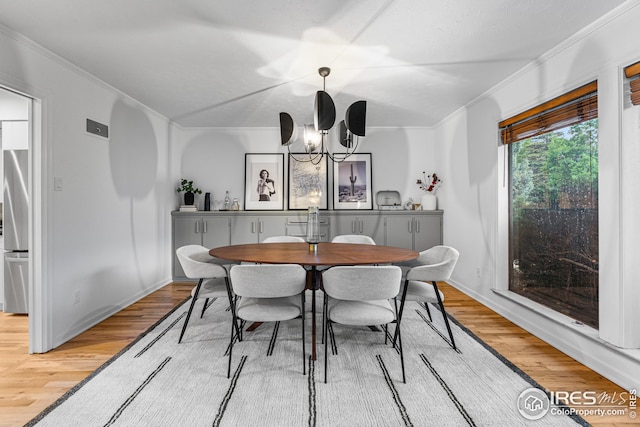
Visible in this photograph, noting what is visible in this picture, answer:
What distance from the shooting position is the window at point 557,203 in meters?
2.38

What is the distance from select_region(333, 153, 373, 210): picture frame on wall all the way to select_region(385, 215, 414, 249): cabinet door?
0.51m

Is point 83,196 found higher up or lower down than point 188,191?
lower down

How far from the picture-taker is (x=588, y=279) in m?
2.42

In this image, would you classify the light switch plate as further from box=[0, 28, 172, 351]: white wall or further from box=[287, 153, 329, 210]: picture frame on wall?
box=[287, 153, 329, 210]: picture frame on wall

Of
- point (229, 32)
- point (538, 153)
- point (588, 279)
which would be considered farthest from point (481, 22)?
point (588, 279)

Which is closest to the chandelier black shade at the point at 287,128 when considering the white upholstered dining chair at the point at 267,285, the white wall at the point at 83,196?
the white upholstered dining chair at the point at 267,285

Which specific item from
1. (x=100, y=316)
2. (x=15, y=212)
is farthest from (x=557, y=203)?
(x=15, y=212)

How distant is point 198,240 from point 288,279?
3120mm

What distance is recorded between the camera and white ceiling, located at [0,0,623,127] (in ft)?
6.51

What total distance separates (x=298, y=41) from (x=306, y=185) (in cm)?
281

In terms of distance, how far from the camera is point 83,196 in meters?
2.94

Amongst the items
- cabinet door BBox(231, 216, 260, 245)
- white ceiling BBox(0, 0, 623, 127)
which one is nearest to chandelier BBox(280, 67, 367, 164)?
white ceiling BBox(0, 0, 623, 127)

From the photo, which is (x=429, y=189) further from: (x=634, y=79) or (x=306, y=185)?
(x=634, y=79)

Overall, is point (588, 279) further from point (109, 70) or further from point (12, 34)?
point (12, 34)
